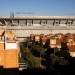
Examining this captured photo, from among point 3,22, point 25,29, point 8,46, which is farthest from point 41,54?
point 3,22

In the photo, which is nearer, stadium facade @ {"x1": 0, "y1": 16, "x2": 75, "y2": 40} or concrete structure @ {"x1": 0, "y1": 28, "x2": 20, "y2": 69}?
concrete structure @ {"x1": 0, "y1": 28, "x2": 20, "y2": 69}

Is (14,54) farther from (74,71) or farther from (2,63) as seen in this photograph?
(74,71)

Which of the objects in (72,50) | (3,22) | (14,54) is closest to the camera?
(14,54)

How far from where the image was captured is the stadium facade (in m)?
41.5

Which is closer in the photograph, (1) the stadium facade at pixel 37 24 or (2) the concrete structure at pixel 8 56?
(2) the concrete structure at pixel 8 56

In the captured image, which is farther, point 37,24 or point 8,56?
point 37,24

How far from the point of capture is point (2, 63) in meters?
10.5

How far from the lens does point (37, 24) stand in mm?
47000

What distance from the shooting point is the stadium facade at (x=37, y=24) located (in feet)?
136

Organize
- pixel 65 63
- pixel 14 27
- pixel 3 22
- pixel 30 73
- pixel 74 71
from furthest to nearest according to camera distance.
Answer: pixel 3 22
pixel 14 27
pixel 65 63
pixel 74 71
pixel 30 73

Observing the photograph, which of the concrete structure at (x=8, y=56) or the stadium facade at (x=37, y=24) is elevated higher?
the stadium facade at (x=37, y=24)

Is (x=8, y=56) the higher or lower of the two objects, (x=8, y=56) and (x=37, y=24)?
the lower

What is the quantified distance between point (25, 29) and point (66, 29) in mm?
7079

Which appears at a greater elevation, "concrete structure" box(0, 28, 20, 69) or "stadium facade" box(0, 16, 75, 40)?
"stadium facade" box(0, 16, 75, 40)
